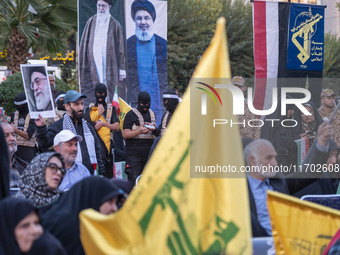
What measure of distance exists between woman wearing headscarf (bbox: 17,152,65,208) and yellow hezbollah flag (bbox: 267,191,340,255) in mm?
1616

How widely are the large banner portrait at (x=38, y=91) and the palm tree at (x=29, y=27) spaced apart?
29.3ft

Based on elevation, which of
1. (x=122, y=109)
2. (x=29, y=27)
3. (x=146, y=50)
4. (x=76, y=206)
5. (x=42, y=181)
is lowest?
(x=76, y=206)

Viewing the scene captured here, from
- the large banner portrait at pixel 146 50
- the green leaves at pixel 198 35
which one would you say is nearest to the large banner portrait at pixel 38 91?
the large banner portrait at pixel 146 50

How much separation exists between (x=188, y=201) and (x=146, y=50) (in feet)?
28.6

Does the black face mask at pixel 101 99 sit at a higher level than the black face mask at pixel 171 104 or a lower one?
higher

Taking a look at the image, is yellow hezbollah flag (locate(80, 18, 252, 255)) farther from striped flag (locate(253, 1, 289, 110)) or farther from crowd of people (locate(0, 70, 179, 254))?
striped flag (locate(253, 1, 289, 110))

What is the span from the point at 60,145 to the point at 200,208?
4.07m

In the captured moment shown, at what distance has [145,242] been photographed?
3.12m

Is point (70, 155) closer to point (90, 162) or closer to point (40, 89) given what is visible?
point (90, 162)

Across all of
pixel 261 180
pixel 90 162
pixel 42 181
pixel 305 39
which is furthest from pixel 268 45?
pixel 42 181

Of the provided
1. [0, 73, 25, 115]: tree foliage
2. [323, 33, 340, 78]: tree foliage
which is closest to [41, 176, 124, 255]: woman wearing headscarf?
[0, 73, 25, 115]: tree foliage

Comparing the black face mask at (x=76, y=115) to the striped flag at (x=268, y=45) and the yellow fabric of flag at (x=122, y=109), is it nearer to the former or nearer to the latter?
the yellow fabric of flag at (x=122, y=109)

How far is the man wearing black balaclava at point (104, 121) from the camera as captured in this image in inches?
399

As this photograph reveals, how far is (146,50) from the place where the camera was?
11.6 m
